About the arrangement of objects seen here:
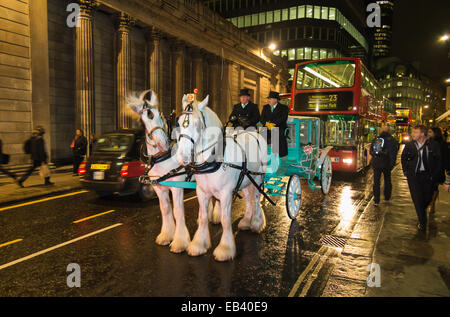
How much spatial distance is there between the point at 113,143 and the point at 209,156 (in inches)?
213

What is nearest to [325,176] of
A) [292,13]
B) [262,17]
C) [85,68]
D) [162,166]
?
[162,166]

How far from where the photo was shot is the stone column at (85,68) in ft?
53.3

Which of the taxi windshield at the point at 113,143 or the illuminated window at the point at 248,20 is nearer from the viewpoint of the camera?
the taxi windshield at the point at 113,143

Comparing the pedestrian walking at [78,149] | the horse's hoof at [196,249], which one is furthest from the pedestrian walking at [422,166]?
the pedestrian walking at [78,149]

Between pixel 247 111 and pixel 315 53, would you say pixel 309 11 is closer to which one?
pixel 315 53

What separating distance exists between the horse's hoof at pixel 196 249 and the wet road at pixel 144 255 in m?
0.08

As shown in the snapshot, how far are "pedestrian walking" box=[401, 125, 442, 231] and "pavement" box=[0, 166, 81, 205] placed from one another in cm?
1021

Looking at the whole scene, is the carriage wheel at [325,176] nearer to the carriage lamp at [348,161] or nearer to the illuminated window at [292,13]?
the carriage lamp at [348,161]

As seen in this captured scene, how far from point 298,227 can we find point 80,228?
15.0 ft

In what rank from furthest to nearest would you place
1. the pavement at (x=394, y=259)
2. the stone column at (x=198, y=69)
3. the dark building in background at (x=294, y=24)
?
the dark building in background at (x=294, y=24)
the stone column at (x=198, y=69)
the pavement at (x=394, y=259)

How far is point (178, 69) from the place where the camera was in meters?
24.8

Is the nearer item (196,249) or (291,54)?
(196,249)

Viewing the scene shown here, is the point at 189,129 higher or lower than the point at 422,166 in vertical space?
higher

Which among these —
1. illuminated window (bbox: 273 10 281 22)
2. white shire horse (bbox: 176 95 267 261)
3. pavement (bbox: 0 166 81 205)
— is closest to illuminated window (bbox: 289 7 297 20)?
illuminated window (bbox: 273 10 281 22)
